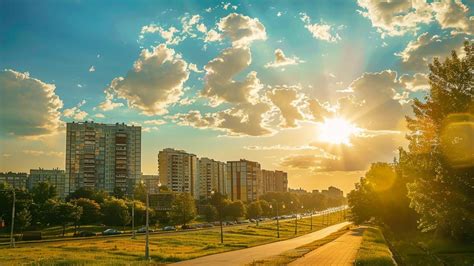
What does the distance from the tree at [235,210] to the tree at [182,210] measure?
29226mm

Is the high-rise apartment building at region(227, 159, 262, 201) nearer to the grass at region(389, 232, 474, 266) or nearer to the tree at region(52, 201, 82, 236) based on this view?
the tree at region(52, 201, 82, 236)

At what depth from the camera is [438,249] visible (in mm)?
54531

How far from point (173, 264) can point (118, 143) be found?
114848mm

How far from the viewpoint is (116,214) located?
314 feet

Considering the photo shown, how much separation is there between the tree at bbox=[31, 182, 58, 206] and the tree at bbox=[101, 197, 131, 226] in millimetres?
12302

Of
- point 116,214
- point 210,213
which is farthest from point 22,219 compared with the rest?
point 210,213

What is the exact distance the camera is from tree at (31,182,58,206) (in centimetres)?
9594

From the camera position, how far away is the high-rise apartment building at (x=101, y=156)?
472 feet

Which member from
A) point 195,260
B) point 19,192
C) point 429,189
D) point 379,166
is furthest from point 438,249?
point 19,192

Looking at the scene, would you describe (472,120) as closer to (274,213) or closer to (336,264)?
(336,264)


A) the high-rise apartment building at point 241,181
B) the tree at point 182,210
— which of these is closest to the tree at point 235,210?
the tree at point 182,210

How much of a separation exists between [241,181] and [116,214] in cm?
10420

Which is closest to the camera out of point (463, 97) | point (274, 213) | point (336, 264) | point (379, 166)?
point (463, 97)

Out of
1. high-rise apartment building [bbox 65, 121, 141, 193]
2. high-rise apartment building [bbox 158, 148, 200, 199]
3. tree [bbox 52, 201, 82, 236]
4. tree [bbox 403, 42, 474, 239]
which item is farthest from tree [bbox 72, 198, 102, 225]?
high-rise apartment building [bbox 158, 148, 200, 199]
